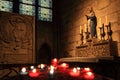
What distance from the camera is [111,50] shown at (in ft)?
16.8

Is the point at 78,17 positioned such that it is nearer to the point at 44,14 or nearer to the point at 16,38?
the point at 44,14

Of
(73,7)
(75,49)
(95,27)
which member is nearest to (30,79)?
(95,27)

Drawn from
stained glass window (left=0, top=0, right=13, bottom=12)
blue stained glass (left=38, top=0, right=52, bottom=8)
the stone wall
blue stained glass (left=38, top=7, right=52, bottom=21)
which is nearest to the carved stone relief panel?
the stone wall

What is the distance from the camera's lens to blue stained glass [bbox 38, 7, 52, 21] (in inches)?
338

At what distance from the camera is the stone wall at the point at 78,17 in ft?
17.7

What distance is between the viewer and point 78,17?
7.25 metres

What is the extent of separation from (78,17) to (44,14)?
2080 millimetres

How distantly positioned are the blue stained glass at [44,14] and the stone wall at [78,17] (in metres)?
0.56

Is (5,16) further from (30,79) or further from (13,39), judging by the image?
(30,79)

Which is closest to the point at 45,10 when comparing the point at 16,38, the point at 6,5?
the point at 6,5

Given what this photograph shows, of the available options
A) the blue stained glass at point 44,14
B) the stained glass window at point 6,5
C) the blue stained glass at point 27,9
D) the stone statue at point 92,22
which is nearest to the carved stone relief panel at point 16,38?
the stone statue at point 92,22

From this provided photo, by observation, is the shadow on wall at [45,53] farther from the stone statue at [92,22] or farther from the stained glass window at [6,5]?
the stone statue at [92,22]

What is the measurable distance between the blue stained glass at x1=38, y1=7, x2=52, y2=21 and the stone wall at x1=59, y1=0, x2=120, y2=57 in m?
0.56

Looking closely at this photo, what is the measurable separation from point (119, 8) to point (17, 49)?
10.1ft
